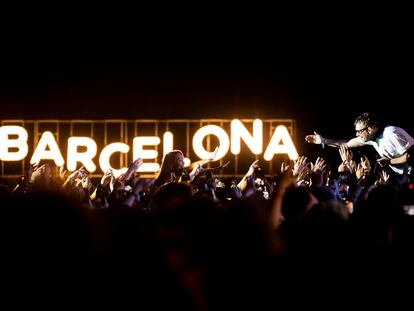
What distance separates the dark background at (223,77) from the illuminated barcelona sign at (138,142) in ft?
1.16

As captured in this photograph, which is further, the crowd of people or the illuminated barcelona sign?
A: the illuminated barcelona sign

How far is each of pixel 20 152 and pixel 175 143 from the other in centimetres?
409

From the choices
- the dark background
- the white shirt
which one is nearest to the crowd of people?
the white shirt

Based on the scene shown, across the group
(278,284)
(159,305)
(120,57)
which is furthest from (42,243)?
(120,57)

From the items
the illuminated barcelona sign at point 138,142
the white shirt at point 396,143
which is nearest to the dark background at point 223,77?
the illuminated barcelona sign at point 138,142

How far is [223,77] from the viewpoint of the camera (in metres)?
16.0

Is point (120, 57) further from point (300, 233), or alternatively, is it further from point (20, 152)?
point (300, 233)

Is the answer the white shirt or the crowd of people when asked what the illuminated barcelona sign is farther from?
the crowd of people

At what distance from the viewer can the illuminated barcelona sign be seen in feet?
50.1

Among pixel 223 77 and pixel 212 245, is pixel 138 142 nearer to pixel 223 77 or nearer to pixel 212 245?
pixel 223 77

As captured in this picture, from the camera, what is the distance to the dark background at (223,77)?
15.0 metres

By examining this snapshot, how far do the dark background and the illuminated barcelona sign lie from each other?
1.16 ft

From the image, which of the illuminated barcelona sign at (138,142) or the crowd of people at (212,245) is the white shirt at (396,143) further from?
the crowd of people at (212,245)

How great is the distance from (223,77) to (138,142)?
9.48 feet
